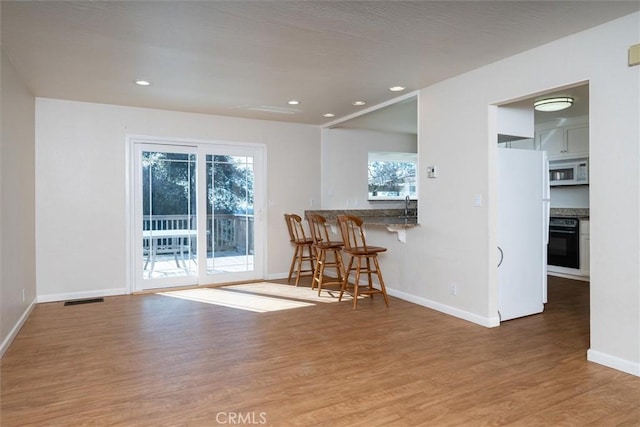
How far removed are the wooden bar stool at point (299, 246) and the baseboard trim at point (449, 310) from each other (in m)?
1.32

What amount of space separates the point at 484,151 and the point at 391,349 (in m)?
1.92

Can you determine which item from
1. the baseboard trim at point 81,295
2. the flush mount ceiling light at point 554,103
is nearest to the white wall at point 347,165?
the flush mount ceiling light at point 554,103

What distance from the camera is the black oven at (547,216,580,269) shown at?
224 inches

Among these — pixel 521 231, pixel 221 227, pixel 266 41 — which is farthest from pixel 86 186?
pixel 521 231

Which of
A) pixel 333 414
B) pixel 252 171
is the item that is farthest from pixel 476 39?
pixel 252 171

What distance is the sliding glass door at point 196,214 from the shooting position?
5055 millimetres

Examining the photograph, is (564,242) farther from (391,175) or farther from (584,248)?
(391,175)

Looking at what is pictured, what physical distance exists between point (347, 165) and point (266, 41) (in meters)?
3.65

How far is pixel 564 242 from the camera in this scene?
19.1 feet

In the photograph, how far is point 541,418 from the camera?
6.69 ft

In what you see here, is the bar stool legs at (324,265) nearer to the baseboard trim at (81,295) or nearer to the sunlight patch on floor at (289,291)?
the sunlight patch on floor at (289,291)

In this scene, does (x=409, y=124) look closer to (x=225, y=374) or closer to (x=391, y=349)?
(x=391, y=349)

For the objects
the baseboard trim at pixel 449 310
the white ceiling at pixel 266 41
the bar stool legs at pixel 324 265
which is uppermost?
the white ceiling at pixel 266 41

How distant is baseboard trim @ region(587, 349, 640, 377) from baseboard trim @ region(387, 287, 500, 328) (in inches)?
34.0
